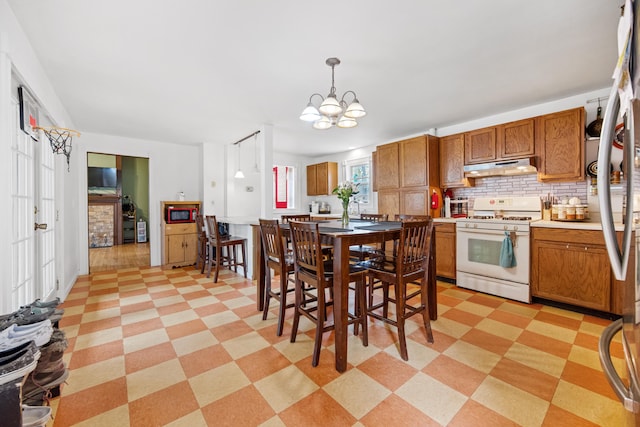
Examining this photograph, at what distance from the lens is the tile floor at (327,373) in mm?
1460

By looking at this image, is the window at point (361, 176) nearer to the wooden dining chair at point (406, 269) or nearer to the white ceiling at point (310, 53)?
the white ceiling at point (310, 53)

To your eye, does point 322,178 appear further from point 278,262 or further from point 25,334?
point 25,334

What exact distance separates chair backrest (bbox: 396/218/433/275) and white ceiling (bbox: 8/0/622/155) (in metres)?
1.46

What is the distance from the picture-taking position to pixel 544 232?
2.98 meters

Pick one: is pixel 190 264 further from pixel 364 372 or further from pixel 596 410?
pixel 596 410

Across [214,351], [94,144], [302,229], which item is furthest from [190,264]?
[302,229]

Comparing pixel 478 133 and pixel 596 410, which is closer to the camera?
pixel 596 410

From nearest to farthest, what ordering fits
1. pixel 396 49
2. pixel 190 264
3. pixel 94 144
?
pixel 396 49 → pixel 94 144 → pixel 190 264

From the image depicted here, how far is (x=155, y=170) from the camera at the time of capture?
527cm

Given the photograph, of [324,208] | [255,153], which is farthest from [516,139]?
[255,153]

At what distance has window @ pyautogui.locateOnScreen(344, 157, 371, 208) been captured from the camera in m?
5.78

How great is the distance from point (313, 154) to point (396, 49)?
4.47m

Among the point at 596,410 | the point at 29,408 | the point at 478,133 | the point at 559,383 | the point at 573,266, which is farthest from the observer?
the point at 478,133

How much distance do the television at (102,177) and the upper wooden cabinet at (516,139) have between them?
31.1 feet
